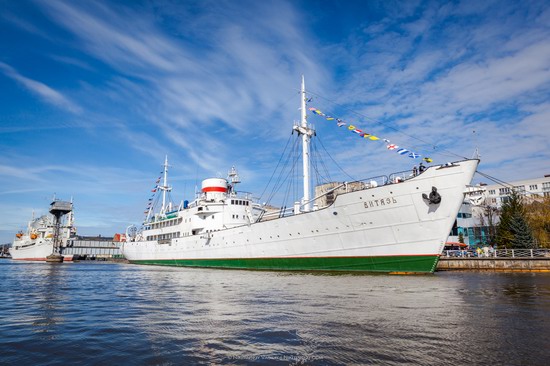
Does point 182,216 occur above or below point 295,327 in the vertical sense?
above

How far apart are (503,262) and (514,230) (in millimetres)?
6644

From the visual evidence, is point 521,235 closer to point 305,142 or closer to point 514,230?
point 514,230

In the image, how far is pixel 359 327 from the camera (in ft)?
25.4

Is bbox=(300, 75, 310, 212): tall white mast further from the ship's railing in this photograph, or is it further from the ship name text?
the ship's railing

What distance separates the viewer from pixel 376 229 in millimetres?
21844

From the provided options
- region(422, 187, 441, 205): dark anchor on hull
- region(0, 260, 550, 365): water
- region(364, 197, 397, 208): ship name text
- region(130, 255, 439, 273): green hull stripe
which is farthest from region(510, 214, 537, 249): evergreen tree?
region(0, 260, 550, 365): water

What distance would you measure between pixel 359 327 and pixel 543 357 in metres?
3.32

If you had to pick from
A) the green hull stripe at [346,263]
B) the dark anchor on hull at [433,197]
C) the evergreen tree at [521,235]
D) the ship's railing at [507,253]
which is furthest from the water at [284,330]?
the evergreen tree at [521,235]

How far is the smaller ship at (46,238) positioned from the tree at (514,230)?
69544mm

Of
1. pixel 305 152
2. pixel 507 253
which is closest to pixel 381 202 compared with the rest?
pixel 305 152

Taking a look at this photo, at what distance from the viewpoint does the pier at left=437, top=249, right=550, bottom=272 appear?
27.2 meters

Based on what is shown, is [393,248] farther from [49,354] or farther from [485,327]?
[49,354]

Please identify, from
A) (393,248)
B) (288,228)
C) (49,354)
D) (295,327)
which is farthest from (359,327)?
(288,228)

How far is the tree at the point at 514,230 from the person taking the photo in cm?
3300
